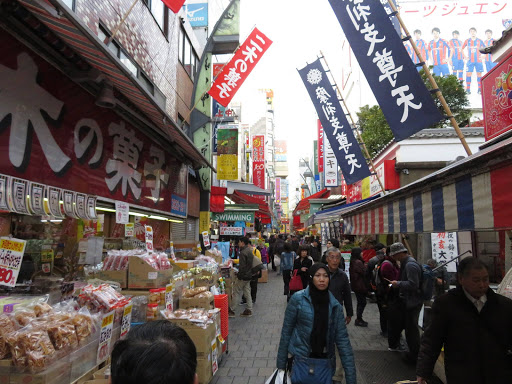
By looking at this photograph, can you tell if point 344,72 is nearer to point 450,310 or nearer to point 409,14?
point 409,14

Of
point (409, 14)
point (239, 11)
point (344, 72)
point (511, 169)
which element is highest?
point (409, 14)

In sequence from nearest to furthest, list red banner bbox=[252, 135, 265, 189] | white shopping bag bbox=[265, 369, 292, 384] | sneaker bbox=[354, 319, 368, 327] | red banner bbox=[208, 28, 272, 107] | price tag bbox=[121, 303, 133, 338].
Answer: white shopping bag bbox=[265, 369, 292, 384]
price tag bbox=[121, 303, 133, 338]
sneaker bbox=[354, 319, 368, 327]
red banner bbox=[208, 28, 272, 107]
red banner bbox=[252, 135, 265, 189]

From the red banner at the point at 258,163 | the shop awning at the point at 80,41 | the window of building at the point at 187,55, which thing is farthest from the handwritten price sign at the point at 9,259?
the red banner at the point at 258,163

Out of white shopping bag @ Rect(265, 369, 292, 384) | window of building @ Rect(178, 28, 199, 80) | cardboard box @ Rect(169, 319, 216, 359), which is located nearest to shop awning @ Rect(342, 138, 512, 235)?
white shopping bag @ Rect(265, 369, 292, 384)

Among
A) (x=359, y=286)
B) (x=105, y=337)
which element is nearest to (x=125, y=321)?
(x=105, y=337)

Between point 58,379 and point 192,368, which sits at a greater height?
point 192,368

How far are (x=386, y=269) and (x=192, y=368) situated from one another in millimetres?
6038

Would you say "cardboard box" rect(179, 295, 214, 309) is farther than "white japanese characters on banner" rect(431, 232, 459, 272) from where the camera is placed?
No

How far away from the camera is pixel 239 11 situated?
563 inches

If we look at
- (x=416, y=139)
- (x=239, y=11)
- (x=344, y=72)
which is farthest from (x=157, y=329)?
(x=344, y=72)

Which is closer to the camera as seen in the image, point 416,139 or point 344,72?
point 416,139

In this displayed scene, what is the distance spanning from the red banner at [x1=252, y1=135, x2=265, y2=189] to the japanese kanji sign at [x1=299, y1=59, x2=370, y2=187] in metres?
27.2

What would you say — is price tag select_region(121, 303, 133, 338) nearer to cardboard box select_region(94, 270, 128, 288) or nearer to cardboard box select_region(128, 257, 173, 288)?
cardboard box select_region(128, 257, 173, 288)

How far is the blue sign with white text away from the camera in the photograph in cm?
1767
